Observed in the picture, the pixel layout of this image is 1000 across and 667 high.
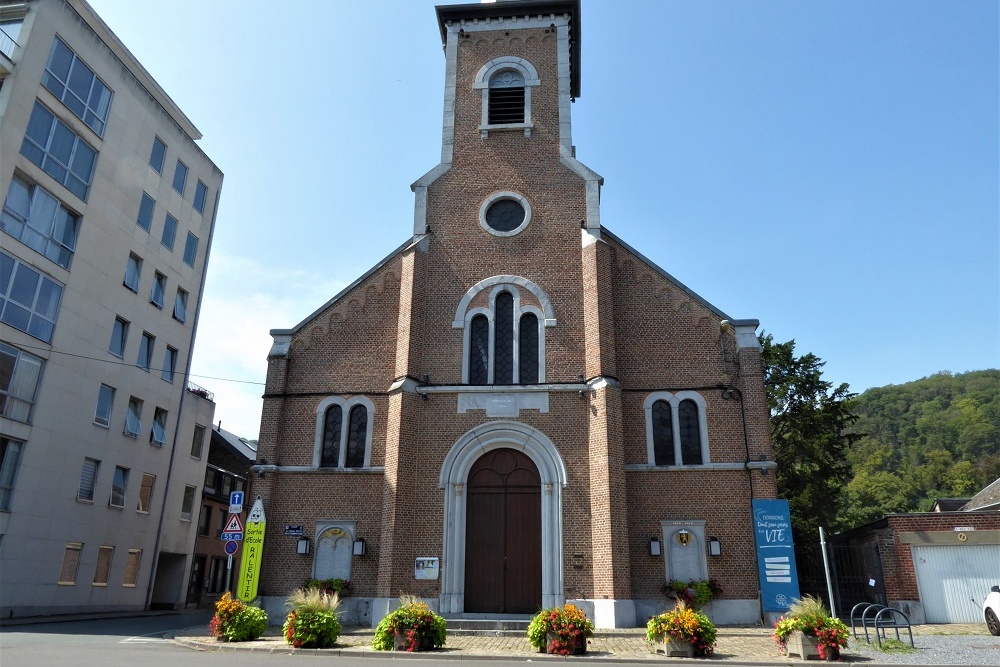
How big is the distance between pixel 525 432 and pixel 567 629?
6.38m

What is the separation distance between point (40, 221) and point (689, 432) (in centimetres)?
2173

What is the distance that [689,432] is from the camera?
18391 mm

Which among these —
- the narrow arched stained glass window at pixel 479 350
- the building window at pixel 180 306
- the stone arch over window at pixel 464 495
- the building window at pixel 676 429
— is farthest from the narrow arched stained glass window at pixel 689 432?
the building window at pixel 180 306

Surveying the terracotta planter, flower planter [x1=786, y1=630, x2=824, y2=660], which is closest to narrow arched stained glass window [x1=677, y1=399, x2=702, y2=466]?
flower planter [x1=786, y1=630, x2=824, y2=660]

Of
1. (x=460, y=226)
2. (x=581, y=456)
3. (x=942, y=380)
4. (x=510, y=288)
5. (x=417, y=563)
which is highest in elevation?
(x=942, y=380)

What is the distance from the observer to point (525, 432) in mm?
18188

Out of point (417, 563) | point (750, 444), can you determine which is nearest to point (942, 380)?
point (750, 444)

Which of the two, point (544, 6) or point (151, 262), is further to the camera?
point (151, 262)

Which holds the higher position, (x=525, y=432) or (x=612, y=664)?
(x=525, y=432)

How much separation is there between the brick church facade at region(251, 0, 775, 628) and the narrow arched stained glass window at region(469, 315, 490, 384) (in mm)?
57

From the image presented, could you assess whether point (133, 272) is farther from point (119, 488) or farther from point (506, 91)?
point (506, 91)

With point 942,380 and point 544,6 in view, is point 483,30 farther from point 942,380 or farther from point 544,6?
point 942,380

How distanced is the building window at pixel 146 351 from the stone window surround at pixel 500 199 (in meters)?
16.3

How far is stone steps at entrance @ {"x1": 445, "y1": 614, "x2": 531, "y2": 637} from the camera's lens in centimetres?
1555
